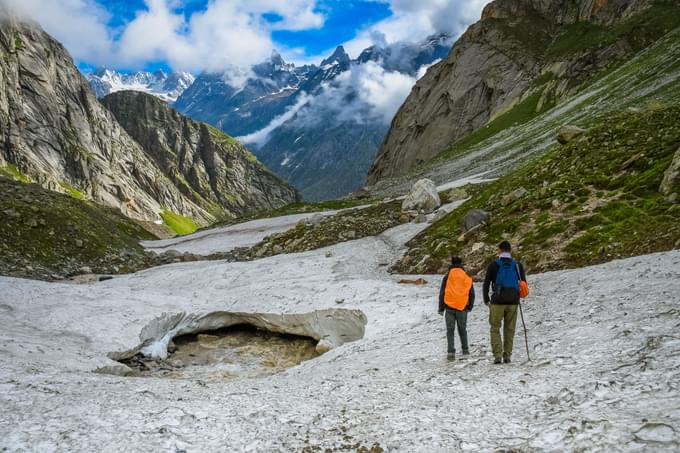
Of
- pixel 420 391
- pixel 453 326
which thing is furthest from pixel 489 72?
pixel 420 391

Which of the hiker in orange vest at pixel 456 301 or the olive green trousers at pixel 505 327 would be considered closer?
the olive green trousers at pixel 505 327

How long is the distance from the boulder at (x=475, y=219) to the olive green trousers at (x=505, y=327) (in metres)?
18.8

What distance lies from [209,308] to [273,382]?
512 inches

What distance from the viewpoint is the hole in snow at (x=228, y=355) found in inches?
740

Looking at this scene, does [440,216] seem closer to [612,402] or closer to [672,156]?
[672,156]

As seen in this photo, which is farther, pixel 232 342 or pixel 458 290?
pixel 232 342

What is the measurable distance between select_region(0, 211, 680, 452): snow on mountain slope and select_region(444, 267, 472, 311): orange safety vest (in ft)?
5.36

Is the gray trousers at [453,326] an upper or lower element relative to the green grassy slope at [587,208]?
lower

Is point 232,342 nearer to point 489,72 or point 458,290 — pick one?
point 458,290

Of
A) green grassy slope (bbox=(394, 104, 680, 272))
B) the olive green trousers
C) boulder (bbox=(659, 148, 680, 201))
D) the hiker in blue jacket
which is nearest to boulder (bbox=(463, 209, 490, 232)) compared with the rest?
green grassy slope (bbox=(394, 104, 680, 272))

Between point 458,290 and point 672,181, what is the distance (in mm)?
15184

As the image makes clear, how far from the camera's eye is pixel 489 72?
137750mm

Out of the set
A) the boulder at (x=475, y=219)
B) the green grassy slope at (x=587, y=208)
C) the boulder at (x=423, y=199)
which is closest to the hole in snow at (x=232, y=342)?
the green grassy slope at (x=587, y=208)

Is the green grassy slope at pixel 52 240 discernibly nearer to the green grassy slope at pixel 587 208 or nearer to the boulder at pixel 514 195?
the green grassy slope at pixel 587 208
